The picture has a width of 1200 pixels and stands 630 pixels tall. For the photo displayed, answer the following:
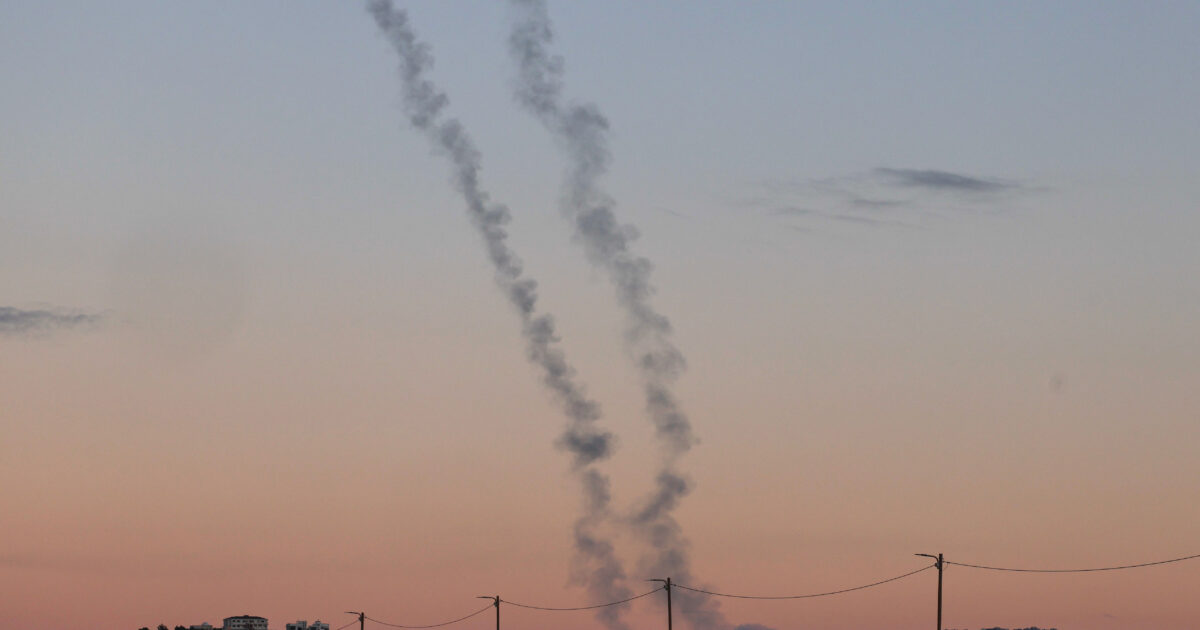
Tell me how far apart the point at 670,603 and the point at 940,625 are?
44.7 meters

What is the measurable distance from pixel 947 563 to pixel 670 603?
45.1 metres

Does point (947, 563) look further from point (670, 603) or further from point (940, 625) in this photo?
point (670, 603)

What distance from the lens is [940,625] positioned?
16025 cm

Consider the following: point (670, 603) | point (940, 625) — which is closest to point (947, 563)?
point (940, 625)

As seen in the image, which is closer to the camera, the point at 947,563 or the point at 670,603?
the point at 947,563

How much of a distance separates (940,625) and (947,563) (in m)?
5.53

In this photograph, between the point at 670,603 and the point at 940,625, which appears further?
the point at 670,603

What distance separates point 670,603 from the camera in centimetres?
19862

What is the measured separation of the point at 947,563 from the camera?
529 feet
